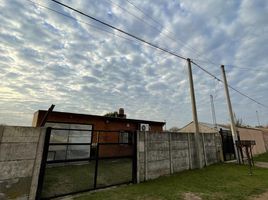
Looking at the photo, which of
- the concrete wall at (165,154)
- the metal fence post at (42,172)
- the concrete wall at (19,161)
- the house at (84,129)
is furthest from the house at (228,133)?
the concrete wall at (19,161)

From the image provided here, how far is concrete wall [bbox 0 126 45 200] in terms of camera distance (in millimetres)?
3611

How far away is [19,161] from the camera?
3.82m

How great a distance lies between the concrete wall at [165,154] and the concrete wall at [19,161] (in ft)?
11.5

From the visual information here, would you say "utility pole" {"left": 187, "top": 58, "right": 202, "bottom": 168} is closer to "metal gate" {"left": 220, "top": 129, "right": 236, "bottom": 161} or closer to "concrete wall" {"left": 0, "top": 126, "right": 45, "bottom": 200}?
"metal gate" {"left": 220, "top": 129, "right": 236, "bottom": 161}

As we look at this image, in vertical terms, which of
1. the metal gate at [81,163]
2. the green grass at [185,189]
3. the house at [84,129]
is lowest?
the green grass at [185,189]

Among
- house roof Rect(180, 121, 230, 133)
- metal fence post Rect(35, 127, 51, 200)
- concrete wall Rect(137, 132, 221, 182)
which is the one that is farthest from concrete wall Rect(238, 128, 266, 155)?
metal fence post Rect(35, 127, 51, 200)

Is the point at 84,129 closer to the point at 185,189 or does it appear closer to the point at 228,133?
the point at 185,189

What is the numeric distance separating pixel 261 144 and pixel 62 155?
21060 mm

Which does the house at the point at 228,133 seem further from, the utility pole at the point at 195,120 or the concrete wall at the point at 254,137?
the utility pole at the point at 195,120

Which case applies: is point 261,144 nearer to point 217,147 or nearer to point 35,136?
point 217,147

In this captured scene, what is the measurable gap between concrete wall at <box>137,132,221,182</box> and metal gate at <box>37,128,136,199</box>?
0.43 meters

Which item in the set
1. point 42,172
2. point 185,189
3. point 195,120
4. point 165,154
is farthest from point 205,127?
point 42,172

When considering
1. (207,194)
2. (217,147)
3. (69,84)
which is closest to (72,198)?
(207,194)

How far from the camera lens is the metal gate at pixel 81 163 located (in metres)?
4.88
